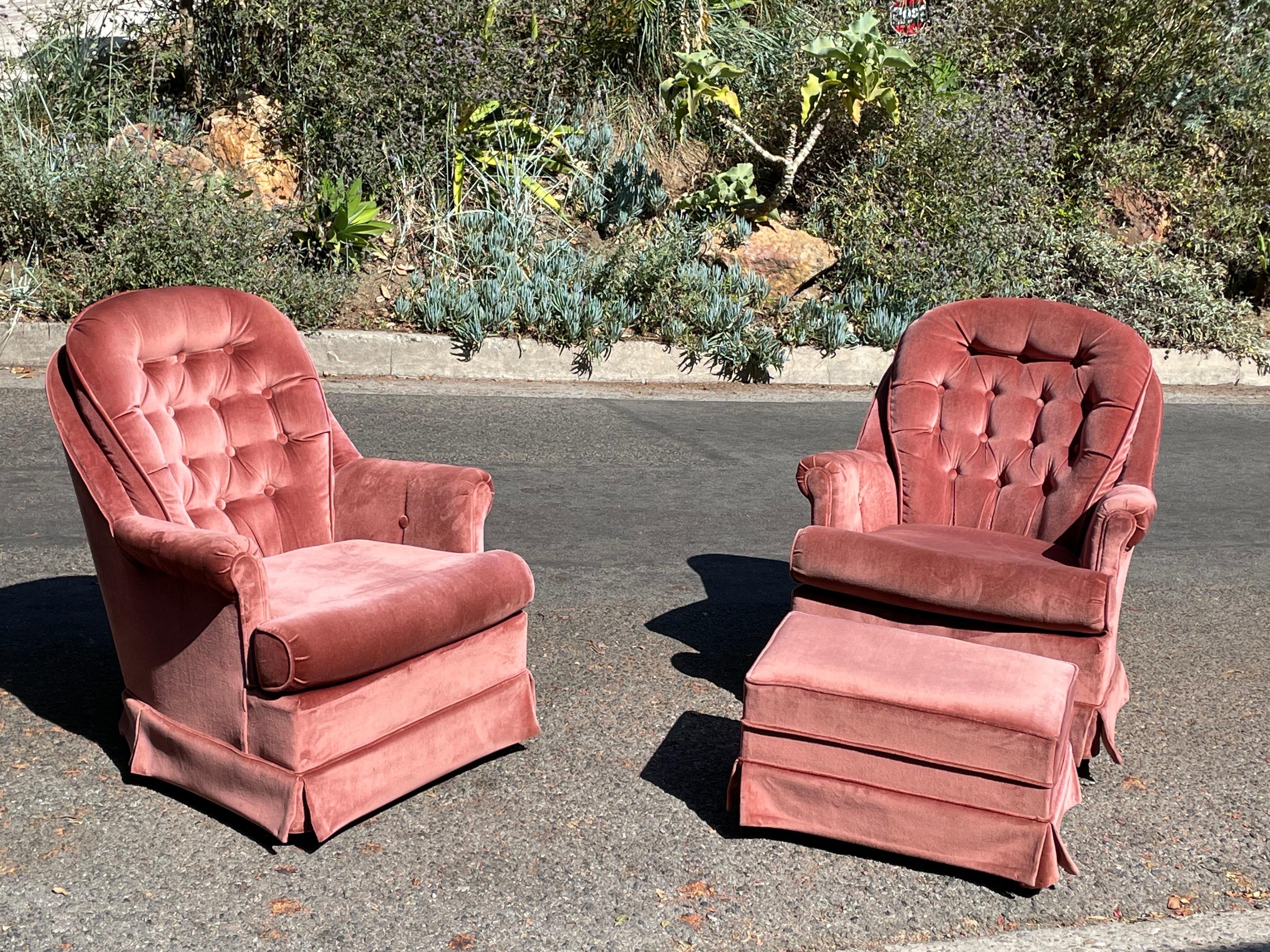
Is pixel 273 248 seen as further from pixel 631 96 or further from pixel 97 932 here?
pixel 97 932

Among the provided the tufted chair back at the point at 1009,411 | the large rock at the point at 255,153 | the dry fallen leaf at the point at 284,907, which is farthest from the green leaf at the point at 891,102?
the dry fallen leaf at the point at 284,907

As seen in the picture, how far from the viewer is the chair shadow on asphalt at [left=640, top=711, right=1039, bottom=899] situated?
3035 mm

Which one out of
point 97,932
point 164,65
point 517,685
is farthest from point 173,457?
point 164,65

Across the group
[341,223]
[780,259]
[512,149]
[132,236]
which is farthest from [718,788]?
[512,149]

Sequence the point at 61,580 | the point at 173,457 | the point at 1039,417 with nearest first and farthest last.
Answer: the point at 173,457 < the point at 1039,417 < the point at 61,580

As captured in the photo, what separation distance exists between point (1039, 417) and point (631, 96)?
8.79 m

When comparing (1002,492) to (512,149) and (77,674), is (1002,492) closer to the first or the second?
(77,674)

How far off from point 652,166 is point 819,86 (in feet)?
6.26

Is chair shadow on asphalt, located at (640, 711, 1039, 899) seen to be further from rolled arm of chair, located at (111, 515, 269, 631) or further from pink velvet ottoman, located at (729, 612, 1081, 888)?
rolled arm of chair, located at (111, 515, 269, 631)

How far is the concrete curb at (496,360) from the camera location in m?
8.94

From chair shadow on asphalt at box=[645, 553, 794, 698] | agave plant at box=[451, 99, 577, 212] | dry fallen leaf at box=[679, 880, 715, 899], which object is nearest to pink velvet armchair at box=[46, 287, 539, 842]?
dry fallen leaf at box=[679, 880, 715, 899]

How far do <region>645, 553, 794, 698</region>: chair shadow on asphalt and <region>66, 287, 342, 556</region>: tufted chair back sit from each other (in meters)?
1.35

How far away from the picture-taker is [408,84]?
35.9ft

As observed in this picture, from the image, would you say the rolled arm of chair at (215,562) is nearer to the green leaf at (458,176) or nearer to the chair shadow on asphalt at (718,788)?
the chair shadow on asphalt at (718,788)
